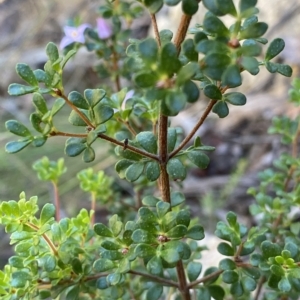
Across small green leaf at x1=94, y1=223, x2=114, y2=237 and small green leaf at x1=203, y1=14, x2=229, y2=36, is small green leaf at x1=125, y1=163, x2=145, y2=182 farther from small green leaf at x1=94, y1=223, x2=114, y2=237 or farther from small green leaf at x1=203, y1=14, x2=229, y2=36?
small green leaf at x1=203, y1=14, x2=229, y2=36

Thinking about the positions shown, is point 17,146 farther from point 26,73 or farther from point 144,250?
point 144,250

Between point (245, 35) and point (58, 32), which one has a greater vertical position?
point (245, 35)

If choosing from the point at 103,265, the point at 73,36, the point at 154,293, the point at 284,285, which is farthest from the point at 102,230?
the point at 73,36

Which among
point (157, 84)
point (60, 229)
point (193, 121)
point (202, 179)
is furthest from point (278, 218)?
point (193, 121)

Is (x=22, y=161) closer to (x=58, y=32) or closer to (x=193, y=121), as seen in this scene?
(x=193, y=121)

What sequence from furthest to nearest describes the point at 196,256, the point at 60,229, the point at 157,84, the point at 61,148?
the point at 61,148
the point at 196,256
the point at 60,229
the point at 157,84

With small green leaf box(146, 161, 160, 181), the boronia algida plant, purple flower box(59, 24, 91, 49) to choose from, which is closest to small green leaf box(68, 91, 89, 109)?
the boronia algida plant
